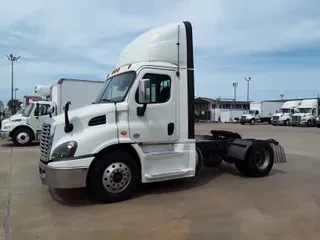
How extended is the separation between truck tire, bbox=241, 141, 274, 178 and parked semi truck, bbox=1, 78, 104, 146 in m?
8.90

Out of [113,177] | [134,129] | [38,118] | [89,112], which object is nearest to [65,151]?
[89,112]

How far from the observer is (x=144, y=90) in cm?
571

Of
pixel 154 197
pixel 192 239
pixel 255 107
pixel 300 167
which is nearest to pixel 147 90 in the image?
pixel 154 197

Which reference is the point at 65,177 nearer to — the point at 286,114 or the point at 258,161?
the point at 258,161

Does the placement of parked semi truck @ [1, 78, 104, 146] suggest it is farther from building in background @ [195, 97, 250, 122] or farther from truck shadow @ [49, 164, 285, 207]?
building in background @ [195, 97, 250, 122]

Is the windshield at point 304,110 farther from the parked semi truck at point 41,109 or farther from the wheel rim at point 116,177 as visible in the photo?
the wheel rim at point 116,177

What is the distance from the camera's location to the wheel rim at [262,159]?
8047 millimetres

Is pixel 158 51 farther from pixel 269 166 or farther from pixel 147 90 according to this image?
pixel 269 166

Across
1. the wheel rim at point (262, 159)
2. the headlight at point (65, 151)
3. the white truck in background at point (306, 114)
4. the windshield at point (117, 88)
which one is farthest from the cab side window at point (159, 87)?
the white truck in background at point (306, 114)

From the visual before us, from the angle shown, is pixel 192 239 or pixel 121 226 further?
pixel 121 226

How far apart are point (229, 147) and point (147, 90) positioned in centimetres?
342

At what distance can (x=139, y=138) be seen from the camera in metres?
5.99

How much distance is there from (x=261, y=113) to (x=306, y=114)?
1099 cm

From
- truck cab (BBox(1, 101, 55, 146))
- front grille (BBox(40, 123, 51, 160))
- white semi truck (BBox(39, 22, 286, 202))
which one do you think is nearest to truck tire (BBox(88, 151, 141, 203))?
white semi truck (BBox(39, 22, 286, 202))
